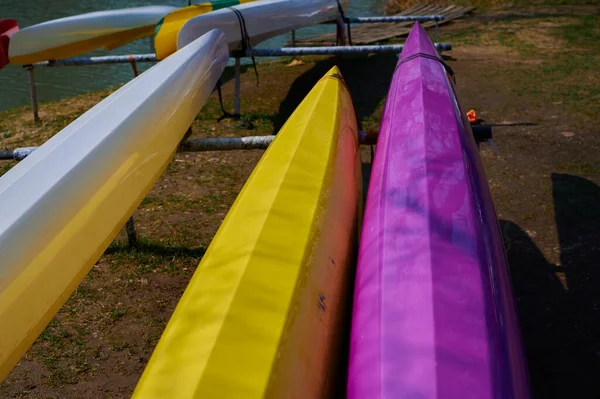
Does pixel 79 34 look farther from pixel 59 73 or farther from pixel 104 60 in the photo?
pixel 59 73

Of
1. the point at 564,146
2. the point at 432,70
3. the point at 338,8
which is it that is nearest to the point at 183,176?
the point at 432,70

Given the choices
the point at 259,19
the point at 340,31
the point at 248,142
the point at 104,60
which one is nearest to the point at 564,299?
the point at 248,142

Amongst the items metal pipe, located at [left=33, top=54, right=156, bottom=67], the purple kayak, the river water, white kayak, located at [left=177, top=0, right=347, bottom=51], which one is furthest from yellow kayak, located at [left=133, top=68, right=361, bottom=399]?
the river water

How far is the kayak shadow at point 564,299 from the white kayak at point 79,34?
14.1 feet

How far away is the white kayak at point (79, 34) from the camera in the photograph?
6.05 metres

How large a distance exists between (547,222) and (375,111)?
2533 millimetres

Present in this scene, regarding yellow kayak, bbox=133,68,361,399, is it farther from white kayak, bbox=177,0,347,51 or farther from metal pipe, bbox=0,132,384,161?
white kayak, bbox=177,0,347,51

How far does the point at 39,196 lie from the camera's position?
7.65 feet

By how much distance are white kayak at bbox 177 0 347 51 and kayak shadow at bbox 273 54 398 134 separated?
562 millimetres

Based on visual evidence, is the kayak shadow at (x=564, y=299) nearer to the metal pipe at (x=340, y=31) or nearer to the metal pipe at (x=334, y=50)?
the metal pipe at (x=334, y=50)

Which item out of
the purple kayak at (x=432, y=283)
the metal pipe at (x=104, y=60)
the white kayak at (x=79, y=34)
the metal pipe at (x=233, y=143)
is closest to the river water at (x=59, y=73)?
Answer: the white kayak at (x=79, y=34)

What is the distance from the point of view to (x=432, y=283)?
1.94 m

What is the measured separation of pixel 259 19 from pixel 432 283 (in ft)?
16.7

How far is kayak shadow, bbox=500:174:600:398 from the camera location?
2.78 meters
